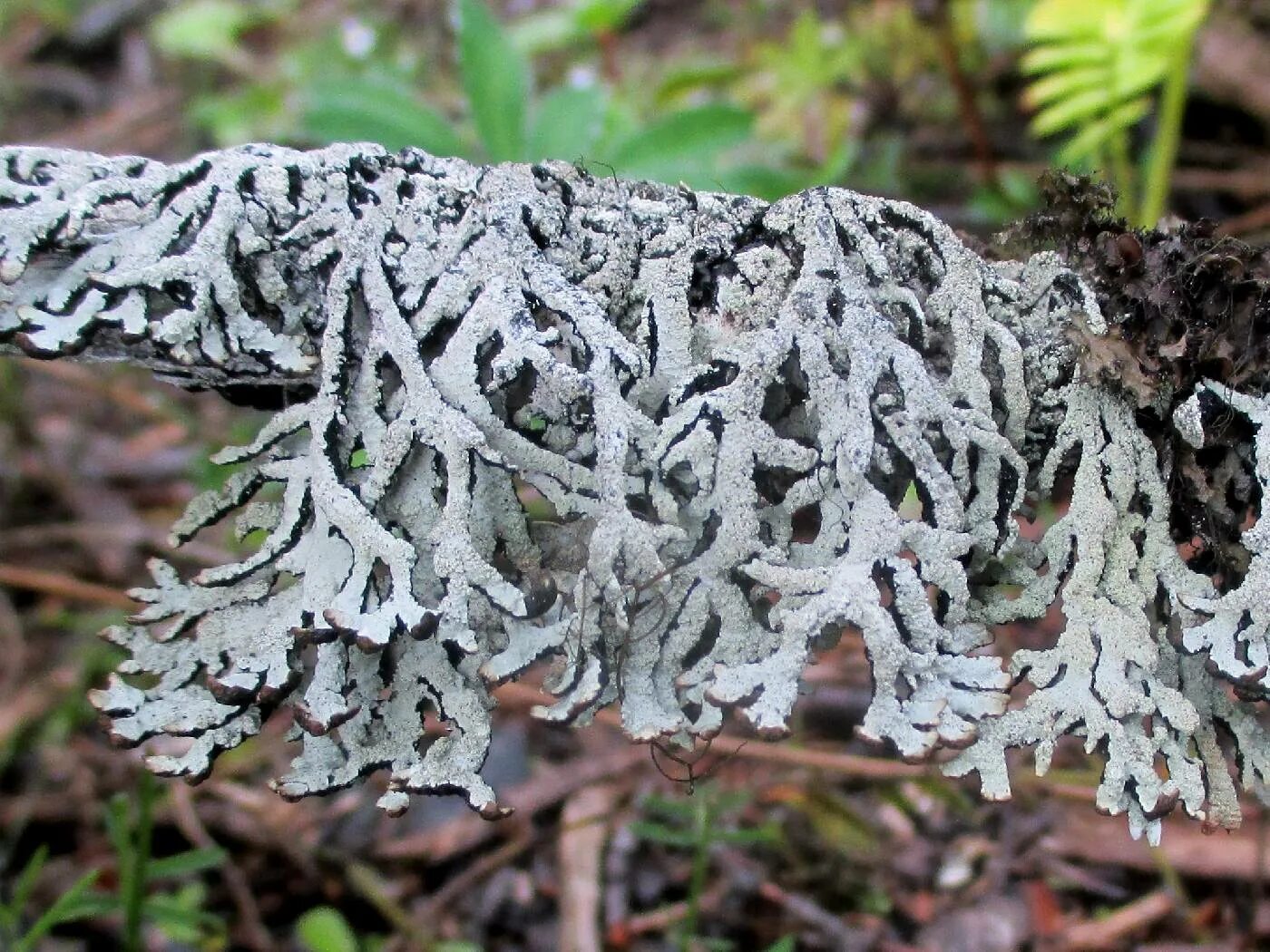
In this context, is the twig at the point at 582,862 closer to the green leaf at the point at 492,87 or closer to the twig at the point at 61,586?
the twig at the point at 61,586

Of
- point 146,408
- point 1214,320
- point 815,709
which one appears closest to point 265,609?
point 1214,320

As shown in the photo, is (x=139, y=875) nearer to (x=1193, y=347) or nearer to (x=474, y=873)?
(x=474, y=873)

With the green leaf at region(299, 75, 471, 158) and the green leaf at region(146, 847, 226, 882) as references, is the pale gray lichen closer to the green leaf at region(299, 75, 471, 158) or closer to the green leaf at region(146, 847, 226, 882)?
the green leaf at region(146, 847, 226, 882)

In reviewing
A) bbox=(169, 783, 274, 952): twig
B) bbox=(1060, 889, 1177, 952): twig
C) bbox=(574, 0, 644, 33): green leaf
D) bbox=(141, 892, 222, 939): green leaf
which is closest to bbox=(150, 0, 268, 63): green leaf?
bbox=(574, 0, 644, 33): green leaf

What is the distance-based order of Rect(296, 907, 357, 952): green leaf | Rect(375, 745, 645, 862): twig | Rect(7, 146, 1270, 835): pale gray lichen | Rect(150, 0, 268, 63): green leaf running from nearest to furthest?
Rect(7, 146, 1270, 835): pale gray lichen < Rect(296, 907, 357, 952): green leaf < Rect(375, 745, 645, 862): twig < Rect(150, 0, 268, 63): green leaf

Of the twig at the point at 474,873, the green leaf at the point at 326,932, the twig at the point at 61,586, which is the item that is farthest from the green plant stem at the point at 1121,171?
the twig at the point at 61,586

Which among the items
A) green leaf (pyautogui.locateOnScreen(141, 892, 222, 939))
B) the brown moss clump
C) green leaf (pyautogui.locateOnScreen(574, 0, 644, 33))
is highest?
green leaf (pyautogui.locateOnScreen(574, 0, 644, 33))

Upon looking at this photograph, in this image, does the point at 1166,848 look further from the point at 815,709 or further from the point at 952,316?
the point at 952,316
